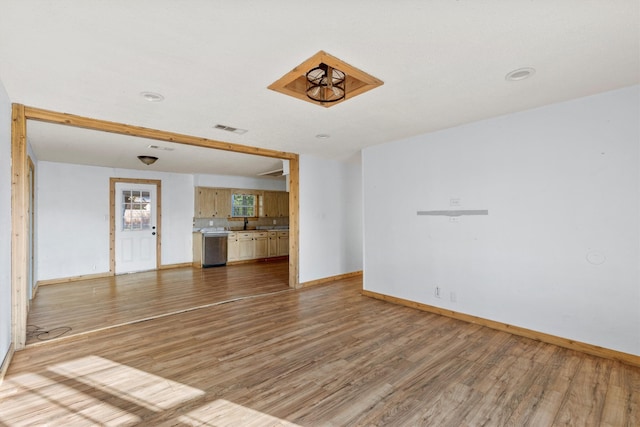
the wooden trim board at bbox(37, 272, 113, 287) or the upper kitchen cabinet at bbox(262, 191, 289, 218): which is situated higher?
the upper kitchen cabinet at bbox(262, 191, 289, 218)

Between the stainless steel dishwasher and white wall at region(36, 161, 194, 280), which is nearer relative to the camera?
white wall at region(36, 161, 194, 280)

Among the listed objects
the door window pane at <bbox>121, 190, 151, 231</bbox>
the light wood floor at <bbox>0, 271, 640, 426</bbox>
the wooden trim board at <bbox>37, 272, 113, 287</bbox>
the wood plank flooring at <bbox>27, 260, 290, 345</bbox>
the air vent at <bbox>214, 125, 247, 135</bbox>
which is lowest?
the light wood floor at <bbox>0, 271, 640, 426</bbox>

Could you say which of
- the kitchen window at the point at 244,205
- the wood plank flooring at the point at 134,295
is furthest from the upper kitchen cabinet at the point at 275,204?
the wood plank flooring at the point at 134,295

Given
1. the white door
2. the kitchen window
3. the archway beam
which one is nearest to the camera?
the archway beam

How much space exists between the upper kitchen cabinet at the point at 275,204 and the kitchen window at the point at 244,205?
0.31 m

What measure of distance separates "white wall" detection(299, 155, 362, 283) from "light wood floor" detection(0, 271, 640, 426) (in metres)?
2.22

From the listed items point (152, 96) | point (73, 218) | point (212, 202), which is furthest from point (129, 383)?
point (212, 202)

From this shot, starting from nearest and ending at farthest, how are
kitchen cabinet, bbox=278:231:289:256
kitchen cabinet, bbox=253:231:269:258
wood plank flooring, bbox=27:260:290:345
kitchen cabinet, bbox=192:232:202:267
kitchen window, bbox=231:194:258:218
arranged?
wood plank flooring, bbox=27:260:290:345
kitchen cabinet, bbox=192:232:202:267
kitchen cabinet, bbox=253:231:269:258
kitchen window, bbox=231:194:258:218
kitchen cabinet, bbox=278:231:289:256

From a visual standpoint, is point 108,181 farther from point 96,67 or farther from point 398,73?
point 398,73

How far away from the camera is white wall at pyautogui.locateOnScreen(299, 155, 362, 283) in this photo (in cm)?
568

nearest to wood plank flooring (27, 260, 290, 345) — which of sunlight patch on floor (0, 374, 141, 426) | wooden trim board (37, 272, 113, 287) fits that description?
wooden trim board (37, 272, 113, 287)

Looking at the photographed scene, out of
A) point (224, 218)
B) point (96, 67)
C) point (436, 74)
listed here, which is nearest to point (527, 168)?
point (436, 74)

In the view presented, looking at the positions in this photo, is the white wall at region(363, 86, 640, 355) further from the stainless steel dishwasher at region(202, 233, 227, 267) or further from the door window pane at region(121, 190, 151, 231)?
the door window pane at region(121, 190, 151, 231)

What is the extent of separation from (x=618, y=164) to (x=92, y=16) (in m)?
4.27
